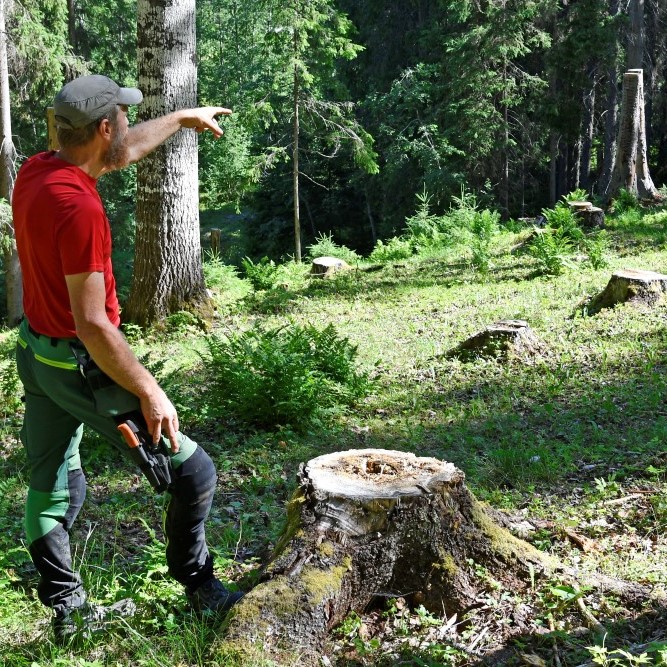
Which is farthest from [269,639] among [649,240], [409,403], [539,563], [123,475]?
[649,240]

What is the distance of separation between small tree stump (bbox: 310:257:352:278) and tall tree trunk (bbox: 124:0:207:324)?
4.52 metres

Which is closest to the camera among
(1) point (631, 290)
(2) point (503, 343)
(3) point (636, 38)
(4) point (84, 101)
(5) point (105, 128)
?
(4) point (84, 101)

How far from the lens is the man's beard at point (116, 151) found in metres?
3.12

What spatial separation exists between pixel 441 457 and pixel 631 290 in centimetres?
468

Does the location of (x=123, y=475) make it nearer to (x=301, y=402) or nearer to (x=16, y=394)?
(x=301, y=402)

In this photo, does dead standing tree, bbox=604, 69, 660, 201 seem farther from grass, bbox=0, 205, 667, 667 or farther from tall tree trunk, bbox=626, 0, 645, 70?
grass, bbox=0, 205, 667, 667

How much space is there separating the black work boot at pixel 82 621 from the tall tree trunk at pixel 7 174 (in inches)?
480

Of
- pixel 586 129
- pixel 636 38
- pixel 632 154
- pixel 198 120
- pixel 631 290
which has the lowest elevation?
pixel 631 290

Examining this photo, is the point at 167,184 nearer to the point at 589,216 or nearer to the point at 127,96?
the point at 127,96

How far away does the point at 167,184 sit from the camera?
9.67 meters

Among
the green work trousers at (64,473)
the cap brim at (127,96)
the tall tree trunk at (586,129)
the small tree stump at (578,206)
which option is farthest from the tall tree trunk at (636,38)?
the green work trousers at (64,473)

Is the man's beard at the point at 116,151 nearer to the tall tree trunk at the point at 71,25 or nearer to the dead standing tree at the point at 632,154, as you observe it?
the dead standing tree at the point at 632,154

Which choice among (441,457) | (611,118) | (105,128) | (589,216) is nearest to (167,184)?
(441,457)

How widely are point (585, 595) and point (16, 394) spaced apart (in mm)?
5959
